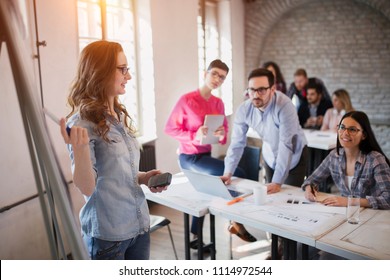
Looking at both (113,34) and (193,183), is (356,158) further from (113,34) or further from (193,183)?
(113,34)

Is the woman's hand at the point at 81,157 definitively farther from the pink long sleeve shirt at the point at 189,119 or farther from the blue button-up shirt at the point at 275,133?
the pink long sleeve shirt at the point at 189,119

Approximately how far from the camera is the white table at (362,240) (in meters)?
1.47

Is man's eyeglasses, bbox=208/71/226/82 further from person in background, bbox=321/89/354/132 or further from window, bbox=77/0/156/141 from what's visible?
person in background, bbox=321/89/354/132

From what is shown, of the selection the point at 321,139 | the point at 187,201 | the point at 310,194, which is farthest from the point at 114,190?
the point at 321,139

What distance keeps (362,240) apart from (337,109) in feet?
9.25

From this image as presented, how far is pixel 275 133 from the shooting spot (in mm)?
2445

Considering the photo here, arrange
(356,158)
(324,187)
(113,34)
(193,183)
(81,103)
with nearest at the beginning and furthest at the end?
(81,103) → (356,158) → (193,183) → (113,34) → (324,187)

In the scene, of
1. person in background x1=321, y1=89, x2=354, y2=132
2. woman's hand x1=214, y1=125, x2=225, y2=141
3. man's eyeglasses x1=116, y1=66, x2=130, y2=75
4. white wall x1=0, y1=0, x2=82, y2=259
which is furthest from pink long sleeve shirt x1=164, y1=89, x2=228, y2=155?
person in background x1=321, y1=89, x2=354, y2=132

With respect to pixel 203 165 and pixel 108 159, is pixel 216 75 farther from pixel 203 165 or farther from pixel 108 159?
pixel 108 159

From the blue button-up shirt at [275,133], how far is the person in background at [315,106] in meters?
1.87

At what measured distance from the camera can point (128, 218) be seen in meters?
1.43

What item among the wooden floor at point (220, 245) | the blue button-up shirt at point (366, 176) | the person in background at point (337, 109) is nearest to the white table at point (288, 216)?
the blue button-up shirt at point (366, 176)

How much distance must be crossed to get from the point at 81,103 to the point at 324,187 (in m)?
2.61
